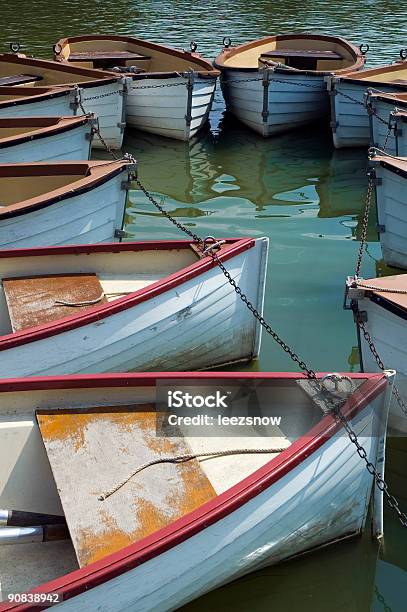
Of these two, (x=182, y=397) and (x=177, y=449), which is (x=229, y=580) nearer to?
(x=177, y=449)

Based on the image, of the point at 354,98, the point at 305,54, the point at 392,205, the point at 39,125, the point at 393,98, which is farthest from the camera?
the point at 305,54

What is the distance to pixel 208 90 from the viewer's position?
1366 centimetres

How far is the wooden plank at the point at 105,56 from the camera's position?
14992 millimetres

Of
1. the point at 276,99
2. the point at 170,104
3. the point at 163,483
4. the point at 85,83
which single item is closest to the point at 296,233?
the point at 276,99

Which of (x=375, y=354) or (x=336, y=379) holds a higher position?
(x=336, y=379)

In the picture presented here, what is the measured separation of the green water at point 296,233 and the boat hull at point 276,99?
0.29m

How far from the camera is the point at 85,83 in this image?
40.2 ft

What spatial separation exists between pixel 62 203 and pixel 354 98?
20.5 ft

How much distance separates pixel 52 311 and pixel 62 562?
2.39 m

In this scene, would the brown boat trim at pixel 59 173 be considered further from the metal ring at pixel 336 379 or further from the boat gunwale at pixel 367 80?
the boat gunwale at pixel 367 80

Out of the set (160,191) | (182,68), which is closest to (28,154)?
(160,191)

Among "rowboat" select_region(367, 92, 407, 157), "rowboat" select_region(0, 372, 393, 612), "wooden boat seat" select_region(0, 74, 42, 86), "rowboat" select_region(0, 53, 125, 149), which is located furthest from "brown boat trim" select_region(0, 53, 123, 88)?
"rowboat" select_region(0, 372, 393, 612)

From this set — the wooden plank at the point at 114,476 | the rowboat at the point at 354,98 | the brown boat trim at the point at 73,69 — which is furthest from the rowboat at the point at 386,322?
the brown boat trim at the point at 73,69

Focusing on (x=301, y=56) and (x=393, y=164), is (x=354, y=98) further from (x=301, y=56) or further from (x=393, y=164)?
(x=393, y=164)
